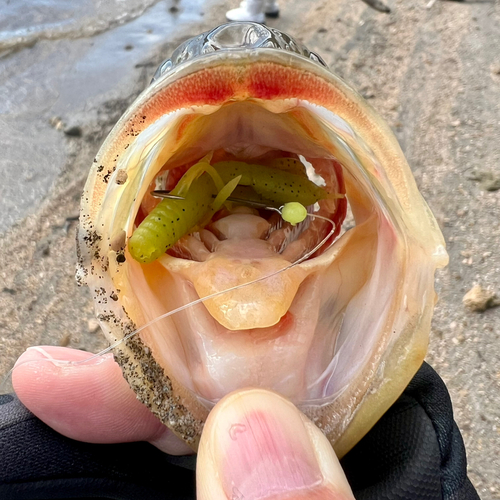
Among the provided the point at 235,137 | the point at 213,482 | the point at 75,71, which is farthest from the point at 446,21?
the point at 213,482

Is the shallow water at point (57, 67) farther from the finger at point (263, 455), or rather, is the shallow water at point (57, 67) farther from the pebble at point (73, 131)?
the finger at point (263, 455)

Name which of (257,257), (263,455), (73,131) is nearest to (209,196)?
(257,257)

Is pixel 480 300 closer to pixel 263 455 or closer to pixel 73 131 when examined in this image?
pixel 263 455

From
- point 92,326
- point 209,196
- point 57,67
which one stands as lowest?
point 92,326

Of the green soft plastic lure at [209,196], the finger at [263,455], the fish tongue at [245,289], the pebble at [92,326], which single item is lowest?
the pebble at [92,326]

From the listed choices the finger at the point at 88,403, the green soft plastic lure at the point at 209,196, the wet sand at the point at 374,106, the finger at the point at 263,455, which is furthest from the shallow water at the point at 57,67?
the finger at the point at 263,455

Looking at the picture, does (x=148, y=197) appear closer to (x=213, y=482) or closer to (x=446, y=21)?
(x=213, y=482)

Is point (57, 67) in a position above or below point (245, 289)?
below
